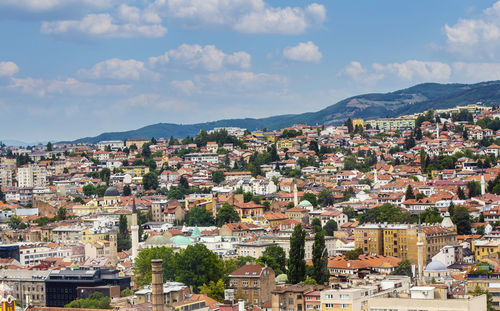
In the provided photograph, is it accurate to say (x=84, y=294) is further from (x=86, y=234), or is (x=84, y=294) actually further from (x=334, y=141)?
(x=334, y=141)

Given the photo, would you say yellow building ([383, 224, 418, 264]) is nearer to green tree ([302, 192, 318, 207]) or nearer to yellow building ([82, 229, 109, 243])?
green tree ([302, 192, 318, 207])

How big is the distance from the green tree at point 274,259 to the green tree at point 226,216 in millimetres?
18445

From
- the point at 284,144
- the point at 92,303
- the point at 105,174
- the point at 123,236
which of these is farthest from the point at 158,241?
the point at 284,144

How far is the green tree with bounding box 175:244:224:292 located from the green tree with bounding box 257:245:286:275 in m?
2.97

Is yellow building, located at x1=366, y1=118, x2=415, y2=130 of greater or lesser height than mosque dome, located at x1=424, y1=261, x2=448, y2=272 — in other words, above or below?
above

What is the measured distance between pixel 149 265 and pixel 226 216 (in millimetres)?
23353

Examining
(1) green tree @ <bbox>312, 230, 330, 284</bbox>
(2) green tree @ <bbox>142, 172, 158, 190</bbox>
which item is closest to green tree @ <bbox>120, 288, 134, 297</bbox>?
(1) green tree @ <bbox>312, 230, 330, 284</bbox>

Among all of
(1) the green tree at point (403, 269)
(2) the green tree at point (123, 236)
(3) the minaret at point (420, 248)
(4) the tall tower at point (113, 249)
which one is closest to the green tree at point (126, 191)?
(2) the green tree at point (123, 236)

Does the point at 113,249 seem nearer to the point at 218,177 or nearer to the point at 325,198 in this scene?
the point at 325,198

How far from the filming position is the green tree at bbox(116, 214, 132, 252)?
7512 cm

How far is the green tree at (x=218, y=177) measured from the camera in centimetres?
10338

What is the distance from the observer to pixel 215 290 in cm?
5162

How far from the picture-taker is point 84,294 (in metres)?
54.4

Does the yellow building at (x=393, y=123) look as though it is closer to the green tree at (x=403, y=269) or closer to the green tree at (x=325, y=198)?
the green tree at (x=325, y=198)
